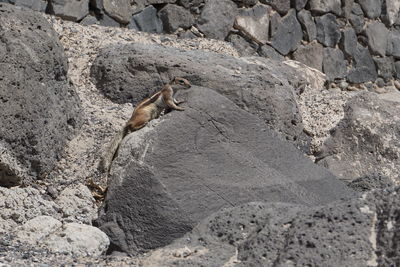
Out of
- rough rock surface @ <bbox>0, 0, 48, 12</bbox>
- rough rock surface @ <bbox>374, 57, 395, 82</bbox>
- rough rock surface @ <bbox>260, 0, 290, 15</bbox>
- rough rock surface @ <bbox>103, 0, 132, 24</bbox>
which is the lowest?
rough rock surface @ <bbox>374, 57, 395, 82</bbox>

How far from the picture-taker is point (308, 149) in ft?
24.7

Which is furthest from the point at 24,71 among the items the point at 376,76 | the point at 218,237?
the point at 376,76

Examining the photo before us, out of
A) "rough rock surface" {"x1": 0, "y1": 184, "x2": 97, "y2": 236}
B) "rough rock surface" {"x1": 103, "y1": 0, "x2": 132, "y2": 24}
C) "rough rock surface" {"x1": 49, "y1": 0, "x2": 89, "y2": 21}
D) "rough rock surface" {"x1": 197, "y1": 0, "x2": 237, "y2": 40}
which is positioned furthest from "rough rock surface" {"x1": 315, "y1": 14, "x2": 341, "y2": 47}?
"rough rock surface" {"x1": 0, "y1": 184, "x2": 97, "y2": 236}

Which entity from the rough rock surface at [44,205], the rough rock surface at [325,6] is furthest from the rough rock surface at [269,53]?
the rough rock surface at [44,205]

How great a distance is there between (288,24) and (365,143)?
13.8 feet

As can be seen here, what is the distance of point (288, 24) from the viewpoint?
1143 centimetres

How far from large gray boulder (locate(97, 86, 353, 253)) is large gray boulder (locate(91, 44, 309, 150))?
4.02ft

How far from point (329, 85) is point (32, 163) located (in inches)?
271

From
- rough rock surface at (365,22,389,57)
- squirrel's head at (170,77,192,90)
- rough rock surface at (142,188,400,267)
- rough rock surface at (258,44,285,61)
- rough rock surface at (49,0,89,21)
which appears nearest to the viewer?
rough rock surface at (142,188,400,267)

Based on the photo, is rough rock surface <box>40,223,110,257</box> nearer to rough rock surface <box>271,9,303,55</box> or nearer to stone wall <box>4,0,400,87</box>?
stone wall <box>4,0,400,87</box>

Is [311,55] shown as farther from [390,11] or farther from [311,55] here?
[390,11]

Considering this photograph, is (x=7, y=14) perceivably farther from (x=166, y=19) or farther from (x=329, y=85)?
(x=329, y=85)

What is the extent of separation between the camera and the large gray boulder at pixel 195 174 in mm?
5000

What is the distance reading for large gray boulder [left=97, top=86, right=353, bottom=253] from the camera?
5.00 metres
